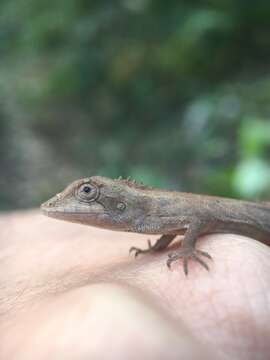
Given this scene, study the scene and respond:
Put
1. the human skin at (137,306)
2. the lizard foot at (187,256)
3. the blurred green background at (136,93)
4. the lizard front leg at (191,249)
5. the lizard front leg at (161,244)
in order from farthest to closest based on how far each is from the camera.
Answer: the blurred green background at (136,93) → the lizard front leg at (161,244) → the lizard front leg at (191,249) → the lizard foot at (187,256) → the human skin at (137,306)

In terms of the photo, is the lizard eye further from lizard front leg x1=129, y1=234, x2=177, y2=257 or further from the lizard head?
lizard front leg x1=129, y1=234, x2=177, y2=257

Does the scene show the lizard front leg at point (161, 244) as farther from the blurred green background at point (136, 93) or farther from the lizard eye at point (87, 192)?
the blurred green background at point (136, 93)

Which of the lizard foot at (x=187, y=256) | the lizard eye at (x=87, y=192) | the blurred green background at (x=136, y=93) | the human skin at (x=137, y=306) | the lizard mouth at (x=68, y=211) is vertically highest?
the blurred green background at (x=136, y=93)

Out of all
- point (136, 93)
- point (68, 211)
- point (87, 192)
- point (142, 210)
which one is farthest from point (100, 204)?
point (136, 93)

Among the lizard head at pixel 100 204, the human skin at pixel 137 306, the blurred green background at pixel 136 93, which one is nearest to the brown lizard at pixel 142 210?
the lizard head at pixel 100 204

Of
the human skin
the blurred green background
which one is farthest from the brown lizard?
the blurred green background

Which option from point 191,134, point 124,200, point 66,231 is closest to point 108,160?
point 191,134

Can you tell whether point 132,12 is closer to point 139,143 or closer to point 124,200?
point 139,143
